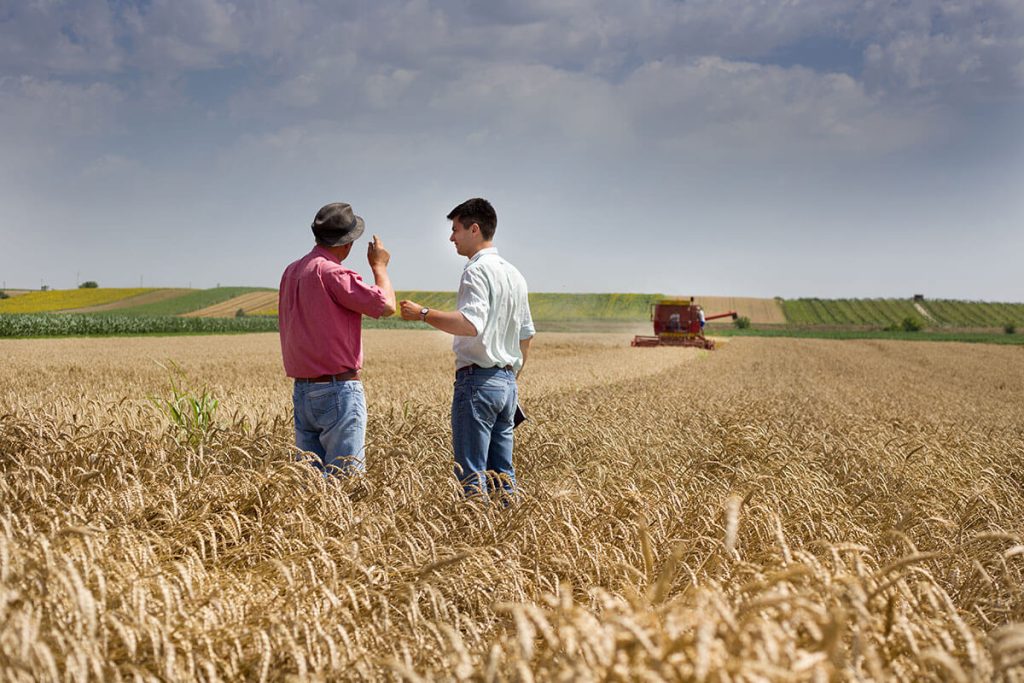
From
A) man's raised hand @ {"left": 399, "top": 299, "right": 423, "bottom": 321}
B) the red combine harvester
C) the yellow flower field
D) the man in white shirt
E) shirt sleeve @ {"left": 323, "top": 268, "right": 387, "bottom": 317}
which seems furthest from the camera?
the yellow flower field

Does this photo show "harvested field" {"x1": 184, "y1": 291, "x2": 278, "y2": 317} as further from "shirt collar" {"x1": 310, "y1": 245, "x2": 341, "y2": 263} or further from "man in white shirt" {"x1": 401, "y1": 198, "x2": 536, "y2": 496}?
"man in white shirt" {"x1": 401, "y1": 198, "x2": 536, "y2": 496}

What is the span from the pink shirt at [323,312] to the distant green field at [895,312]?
85494 millimetres

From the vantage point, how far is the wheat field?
1.91 m

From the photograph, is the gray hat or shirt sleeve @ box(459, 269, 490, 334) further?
the gray hat

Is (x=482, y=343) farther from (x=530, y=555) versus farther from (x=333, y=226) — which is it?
(x=530, y=555)

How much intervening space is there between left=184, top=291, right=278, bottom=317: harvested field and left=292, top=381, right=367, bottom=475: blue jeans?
3085 inches

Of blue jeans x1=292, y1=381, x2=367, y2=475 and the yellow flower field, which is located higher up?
the yellow flower field

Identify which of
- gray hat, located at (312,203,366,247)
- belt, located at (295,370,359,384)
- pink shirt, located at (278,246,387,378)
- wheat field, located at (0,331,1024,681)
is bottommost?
wheat field, located at (0,331,1024,681)

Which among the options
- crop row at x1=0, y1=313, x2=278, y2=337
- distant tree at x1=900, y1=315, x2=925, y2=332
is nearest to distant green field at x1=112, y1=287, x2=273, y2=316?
crop row at x1=0, y1=313, x2=278, y2=337

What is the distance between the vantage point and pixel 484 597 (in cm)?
315

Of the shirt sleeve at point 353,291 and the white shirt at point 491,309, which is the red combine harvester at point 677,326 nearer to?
the white shirt at point 491,309

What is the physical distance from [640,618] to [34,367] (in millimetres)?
18962

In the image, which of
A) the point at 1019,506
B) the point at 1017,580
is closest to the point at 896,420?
the point at 1019,506

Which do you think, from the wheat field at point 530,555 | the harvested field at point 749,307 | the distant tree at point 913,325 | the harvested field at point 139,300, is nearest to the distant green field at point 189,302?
the harvested field at point 139,300
